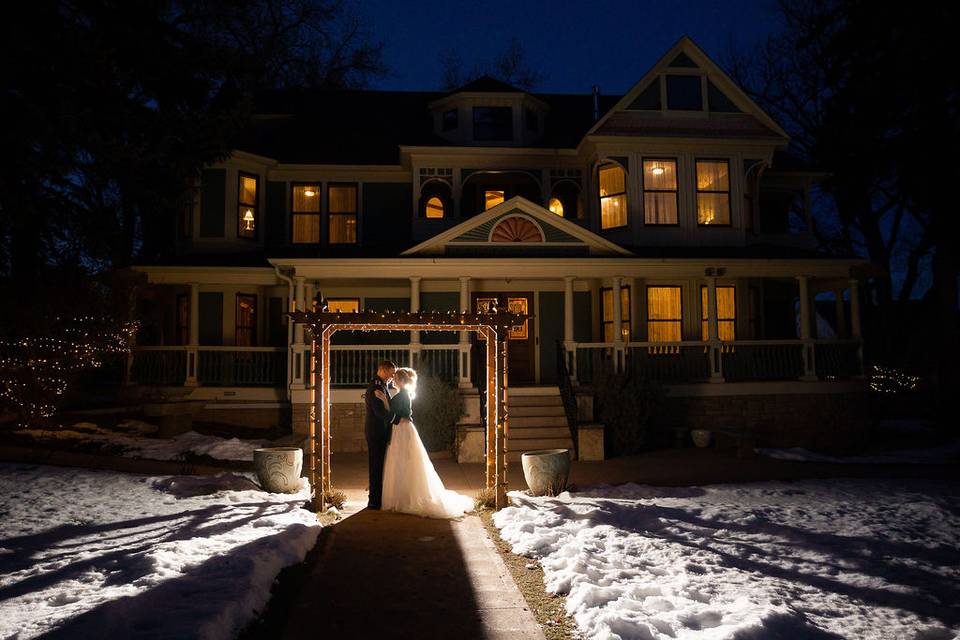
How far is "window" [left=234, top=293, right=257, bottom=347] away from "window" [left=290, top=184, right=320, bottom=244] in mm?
2164

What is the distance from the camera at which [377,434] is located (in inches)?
364

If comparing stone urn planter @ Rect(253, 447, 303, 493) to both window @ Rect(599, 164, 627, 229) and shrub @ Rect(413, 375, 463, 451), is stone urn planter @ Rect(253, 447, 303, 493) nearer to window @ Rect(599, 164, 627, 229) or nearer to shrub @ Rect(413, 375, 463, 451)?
shrub @ Rect(413, 375, 463, 451)

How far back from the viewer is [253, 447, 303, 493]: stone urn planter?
1015cm

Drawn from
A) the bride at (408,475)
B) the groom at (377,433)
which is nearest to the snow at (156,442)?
the groom at (377,433)

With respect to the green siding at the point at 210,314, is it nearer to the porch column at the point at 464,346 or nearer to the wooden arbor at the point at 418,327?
the porch column at the point at 464,346

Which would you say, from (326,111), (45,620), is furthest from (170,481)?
(326,111)

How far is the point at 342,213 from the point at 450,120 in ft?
14.1

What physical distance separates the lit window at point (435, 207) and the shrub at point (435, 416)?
668cm

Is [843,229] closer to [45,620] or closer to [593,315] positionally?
[593,315]

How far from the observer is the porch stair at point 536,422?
45.2ft

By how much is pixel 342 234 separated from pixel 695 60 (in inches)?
428

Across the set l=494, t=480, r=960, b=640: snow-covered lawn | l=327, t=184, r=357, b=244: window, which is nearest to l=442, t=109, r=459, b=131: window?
l=327, t=184, r=357, b=244: window

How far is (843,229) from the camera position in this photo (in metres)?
31.9

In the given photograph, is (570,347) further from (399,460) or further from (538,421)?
(399,460)
